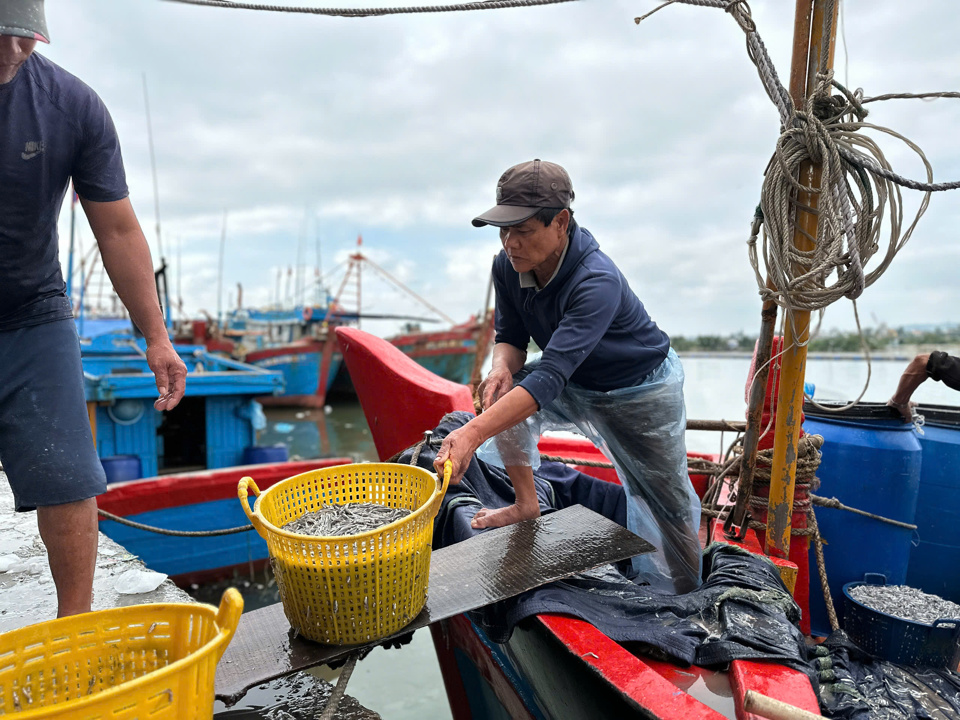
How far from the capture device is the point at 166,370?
202 centimetres

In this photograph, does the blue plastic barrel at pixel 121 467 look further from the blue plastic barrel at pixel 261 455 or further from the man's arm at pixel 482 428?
the man's arm at pixel 482 428

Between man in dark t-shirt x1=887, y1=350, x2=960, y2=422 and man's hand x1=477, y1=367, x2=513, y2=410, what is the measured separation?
2257mm

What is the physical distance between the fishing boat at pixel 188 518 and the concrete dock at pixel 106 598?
2569mm

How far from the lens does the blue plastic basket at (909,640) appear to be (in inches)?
108

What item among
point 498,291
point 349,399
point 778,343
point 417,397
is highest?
point 498,291

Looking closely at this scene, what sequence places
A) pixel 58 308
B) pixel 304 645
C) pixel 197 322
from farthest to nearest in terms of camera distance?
1. pixel 197 322
2. pixel 58 308
3. pixel 304 645

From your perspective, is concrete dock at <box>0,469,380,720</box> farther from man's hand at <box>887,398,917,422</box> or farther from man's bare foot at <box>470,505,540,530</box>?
man's hand at <box>887,398,917,422</box>

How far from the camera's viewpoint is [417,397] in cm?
379

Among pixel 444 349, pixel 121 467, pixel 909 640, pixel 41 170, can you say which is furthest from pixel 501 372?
pixel 444 349

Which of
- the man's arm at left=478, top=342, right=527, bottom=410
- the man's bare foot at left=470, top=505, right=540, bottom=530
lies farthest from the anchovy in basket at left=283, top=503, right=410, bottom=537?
the man's bare foot at left=470, top=505, right=540, bottom=530

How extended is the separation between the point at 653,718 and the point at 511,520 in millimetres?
1221

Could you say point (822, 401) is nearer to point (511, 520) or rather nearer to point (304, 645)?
point (511, 520)

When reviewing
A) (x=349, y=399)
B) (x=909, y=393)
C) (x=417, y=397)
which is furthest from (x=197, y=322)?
(x=909, y=393)

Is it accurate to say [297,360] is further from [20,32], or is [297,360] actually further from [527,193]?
[20,32]
